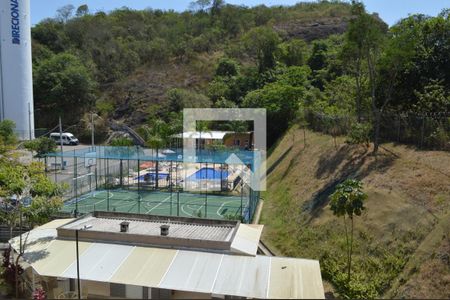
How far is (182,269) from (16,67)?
129 ft

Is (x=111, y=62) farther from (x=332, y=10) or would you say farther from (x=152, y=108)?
(x=332, y=10)

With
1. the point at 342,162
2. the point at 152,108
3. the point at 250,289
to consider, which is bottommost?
the point at 250,289

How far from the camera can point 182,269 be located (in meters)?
12.5

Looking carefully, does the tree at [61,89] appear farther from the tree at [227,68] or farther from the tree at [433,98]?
the tree at [433,98]

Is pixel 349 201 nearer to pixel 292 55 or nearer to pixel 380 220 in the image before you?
pixel 380 220

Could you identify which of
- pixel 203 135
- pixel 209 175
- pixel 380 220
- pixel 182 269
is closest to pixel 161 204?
pixel 209 175

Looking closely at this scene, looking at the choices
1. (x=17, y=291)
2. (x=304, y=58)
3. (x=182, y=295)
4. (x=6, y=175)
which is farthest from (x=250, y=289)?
(x=304, y=58)

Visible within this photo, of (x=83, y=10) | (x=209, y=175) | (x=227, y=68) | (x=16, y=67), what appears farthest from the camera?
(x=83, y=10)

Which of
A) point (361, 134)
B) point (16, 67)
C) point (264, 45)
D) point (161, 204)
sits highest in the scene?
point (264, 45)

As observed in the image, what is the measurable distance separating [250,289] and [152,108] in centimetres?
4790

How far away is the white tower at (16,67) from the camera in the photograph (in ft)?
135

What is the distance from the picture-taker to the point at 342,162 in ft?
75.2

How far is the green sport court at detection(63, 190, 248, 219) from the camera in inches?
864

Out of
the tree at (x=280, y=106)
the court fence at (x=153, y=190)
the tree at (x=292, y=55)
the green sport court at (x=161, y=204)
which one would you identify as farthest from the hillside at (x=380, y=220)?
the tree at (x=292, y=55)
